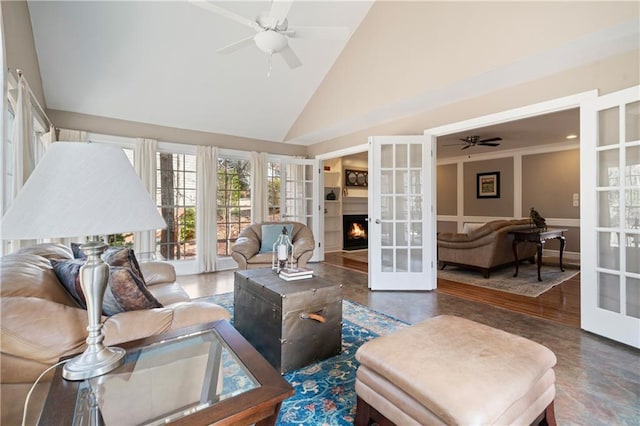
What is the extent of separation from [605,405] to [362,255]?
17.3 ft

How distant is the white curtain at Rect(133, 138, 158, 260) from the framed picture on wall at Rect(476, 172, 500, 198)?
7395 millimetres

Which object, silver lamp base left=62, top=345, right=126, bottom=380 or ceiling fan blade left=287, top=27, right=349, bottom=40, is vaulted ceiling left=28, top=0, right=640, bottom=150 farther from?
silver lamp base left=62, top=345, right=126, bottom=380

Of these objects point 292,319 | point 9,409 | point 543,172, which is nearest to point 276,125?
point 292,319

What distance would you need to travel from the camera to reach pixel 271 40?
2.71 metres

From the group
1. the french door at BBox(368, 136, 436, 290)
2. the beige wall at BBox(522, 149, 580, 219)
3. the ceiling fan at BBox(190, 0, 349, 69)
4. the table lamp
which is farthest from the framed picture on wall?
the table lamp

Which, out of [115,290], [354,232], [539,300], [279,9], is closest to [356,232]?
[354,232]

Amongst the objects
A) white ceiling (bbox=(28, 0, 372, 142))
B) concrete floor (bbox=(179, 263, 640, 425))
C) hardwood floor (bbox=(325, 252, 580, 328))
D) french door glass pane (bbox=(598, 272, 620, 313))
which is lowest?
concrete floor (bbox=(179, 263, 640, 425))

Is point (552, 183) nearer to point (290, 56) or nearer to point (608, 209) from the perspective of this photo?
point (608, 209)

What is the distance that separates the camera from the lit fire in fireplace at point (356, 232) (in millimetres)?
7879

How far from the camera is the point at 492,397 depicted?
1.05 metres

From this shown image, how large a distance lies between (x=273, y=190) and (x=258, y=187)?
17.8 inches

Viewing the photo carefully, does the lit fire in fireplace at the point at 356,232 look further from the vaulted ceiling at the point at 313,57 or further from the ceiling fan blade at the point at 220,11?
the ceiling fan blade at the point at 220,11

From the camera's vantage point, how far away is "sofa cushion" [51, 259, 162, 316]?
1394mm

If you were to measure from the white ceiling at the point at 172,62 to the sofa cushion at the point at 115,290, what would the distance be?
321 cm
